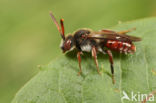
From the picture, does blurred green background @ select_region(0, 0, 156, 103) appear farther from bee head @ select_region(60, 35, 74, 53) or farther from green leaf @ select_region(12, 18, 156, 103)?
green leaf @ select_region(12, 18, 156, 103)

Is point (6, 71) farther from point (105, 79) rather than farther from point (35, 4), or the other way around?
point (105, 79)

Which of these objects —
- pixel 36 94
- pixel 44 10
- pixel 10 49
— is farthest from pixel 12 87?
pixel 36 94

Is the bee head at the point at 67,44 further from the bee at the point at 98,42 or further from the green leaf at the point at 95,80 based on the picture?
the green leaf at the point at 95,80

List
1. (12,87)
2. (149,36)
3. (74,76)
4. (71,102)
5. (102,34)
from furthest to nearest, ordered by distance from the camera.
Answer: (12,87) < (102,34) < (149,36) < (74,76) < (71,102)

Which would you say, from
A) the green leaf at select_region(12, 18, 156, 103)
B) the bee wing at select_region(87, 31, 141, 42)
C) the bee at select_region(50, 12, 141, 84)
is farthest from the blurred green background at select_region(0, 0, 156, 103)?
the green leaf at select_region(12, 18, 156, 103)

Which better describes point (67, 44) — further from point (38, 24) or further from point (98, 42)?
point (38, 24)

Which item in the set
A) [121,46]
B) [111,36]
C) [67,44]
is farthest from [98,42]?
[67,44]
